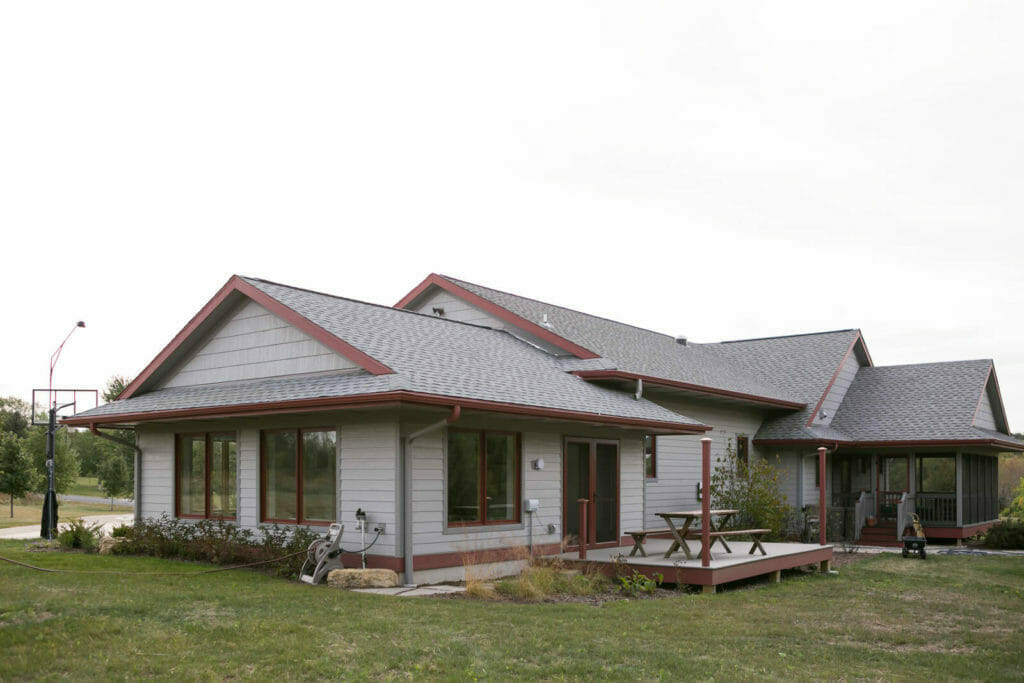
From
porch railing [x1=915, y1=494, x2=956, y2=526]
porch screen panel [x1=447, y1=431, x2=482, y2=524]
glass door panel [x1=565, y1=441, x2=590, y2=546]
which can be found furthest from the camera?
porch railing [x1=915, y1=494, x2=956, y2=526]

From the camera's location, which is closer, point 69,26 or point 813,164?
point 69,26

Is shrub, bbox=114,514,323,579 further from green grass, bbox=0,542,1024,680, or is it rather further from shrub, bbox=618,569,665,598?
shrub, bbox=618,569,665,598

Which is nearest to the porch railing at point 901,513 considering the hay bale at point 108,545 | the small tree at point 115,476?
the hay bale at point 108,545

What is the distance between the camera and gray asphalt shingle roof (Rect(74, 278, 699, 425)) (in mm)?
13414

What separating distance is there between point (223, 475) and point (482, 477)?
474 cm

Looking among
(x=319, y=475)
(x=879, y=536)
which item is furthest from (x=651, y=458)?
(x=319, y=475)

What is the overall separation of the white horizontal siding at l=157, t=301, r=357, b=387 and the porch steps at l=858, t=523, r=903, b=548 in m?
16.2

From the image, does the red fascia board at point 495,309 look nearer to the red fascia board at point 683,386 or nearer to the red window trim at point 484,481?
the red fascia board at point 683,386

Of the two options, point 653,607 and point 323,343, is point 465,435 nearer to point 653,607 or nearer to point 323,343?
point 323,343

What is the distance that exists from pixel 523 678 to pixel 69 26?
11.6 meters

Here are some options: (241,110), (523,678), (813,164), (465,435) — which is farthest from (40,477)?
(523,678)

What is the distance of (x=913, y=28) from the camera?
13.6 metres

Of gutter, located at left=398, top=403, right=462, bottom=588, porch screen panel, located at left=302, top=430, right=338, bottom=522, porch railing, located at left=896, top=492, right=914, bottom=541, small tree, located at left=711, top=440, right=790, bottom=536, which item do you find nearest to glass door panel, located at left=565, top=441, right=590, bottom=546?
gutter, located at left=398, top=403, right=462, bottom=588

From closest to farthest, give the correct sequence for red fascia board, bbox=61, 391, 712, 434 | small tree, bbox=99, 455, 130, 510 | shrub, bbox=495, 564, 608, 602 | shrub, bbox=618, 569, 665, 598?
shrub, bbox=495, 564, 608, 602 < red fascia board, bbox=61, 391, 712, 434 < shrub, bbox=618, 569, 665, 598 < small tree, bbox=99, 455, 130, 510
